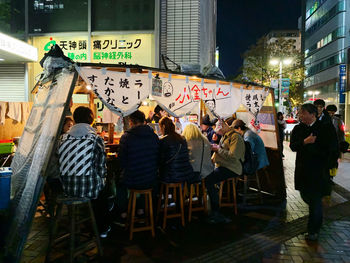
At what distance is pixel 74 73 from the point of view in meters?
4.80

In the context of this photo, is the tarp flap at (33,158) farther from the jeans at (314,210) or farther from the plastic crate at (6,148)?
the jeans at (314,210)

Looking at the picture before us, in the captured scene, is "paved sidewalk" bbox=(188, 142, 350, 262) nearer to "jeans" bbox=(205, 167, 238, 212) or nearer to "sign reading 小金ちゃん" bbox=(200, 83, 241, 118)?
"jeans" bbox=(205, 167, 238, 212)

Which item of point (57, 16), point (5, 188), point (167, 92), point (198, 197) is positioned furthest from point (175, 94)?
point (57, 16)

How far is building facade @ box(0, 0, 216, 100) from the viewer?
11.6 meters

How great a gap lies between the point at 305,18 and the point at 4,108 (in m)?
70.5

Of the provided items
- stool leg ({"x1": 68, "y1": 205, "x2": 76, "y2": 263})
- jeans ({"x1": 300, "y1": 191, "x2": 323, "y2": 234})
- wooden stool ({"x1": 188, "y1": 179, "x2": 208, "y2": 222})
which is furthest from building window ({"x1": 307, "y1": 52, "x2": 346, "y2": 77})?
stool leg ({"x1": 68, "y1": 205, "x2": 76, "y2": 263})

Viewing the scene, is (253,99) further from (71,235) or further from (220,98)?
(71,235)

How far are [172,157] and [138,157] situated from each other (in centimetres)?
72

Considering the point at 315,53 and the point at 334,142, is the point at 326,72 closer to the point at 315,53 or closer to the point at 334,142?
the point at 315,53

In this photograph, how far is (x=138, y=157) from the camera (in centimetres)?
527

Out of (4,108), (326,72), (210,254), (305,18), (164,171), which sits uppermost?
(305,18)

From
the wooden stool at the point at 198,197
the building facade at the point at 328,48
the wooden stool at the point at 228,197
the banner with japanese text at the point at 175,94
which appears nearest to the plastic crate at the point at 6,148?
the banner with japanese text at the point at 175,94

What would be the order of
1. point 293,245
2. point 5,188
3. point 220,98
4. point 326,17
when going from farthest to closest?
point 326,17
point 220,98
point 293,245
point 5,188

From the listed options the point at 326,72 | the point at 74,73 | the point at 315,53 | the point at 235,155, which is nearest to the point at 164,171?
the point at 235,155
